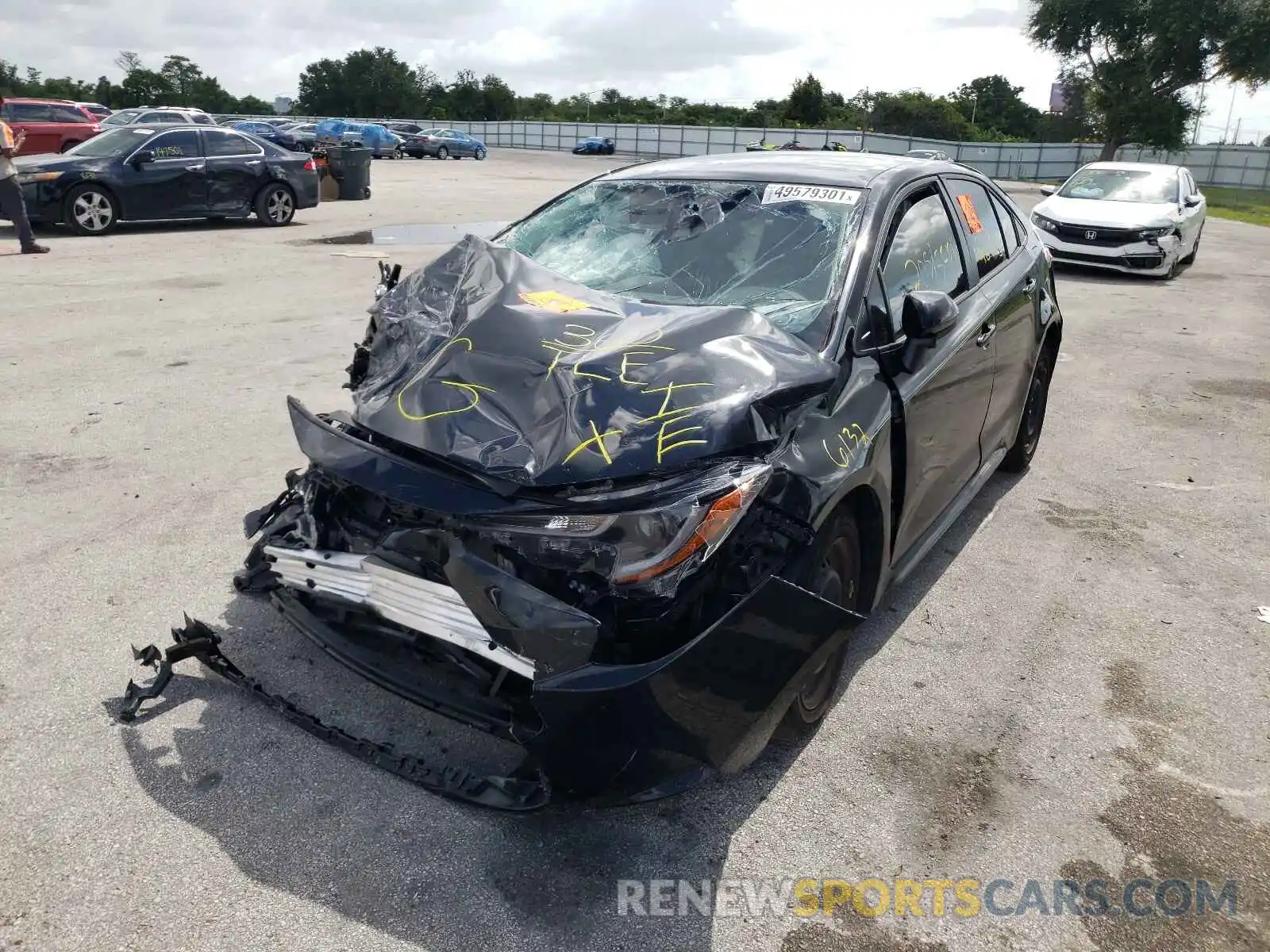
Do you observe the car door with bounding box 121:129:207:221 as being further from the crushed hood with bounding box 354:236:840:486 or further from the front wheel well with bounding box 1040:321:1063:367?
the front wheel well with bounding box 1040:321:1063:367

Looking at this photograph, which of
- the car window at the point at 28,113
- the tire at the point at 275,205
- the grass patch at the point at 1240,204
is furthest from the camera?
the grass patch at the point at 1240,204

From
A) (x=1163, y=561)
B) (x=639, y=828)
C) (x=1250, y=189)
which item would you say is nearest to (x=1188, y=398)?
(x=1163, y=561)

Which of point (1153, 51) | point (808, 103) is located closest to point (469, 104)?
point (808, 103)

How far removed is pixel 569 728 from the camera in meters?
2.32

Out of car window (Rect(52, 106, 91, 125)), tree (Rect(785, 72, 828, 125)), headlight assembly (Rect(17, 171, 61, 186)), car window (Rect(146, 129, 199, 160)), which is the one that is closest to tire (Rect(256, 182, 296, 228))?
car window (Rect(146, 129, 199, 160))

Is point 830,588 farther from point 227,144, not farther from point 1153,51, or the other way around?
point 1153,51

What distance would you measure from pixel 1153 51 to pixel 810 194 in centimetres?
4683

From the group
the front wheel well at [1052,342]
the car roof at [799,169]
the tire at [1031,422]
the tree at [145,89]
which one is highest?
the tree at [145,89]

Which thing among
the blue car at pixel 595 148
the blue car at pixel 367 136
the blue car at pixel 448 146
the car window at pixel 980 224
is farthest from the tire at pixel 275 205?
the blue car at pixel 595 148

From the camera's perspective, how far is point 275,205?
1566 centimetres

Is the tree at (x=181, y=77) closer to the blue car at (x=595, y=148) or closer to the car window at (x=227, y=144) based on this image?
the blue car at (x=595, y=148)

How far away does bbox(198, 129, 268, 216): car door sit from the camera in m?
14.7

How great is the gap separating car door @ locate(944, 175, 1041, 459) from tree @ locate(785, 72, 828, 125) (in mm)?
74343

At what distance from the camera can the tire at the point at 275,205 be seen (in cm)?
1542
